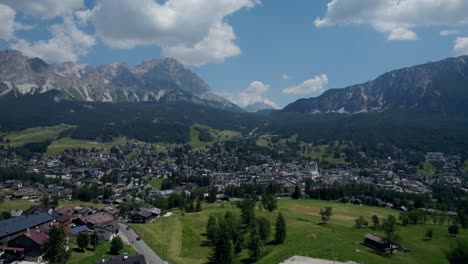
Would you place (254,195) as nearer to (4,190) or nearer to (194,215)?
(194,215)

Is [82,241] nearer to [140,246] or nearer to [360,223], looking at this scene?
[140,246]

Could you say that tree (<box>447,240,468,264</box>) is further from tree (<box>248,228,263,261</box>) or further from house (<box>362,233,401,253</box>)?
tree (<box>248,228,263,261</box>)

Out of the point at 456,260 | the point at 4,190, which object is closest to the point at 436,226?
the point at 456,260

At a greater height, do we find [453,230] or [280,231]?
[280,231]

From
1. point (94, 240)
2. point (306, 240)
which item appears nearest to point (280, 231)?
point (306, 240)

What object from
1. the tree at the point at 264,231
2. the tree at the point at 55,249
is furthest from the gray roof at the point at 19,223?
the tree at the point at 264,231

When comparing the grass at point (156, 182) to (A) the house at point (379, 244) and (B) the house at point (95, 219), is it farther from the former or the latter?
(A) the house at point (379, 244)
